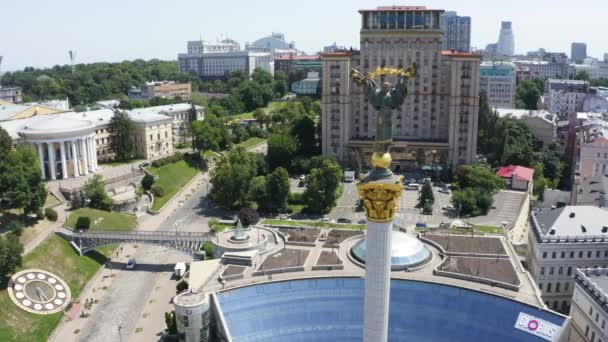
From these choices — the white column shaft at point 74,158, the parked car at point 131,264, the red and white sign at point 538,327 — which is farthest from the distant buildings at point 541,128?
the white column shaft at point 74,158

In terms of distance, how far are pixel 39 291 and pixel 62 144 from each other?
4109cm

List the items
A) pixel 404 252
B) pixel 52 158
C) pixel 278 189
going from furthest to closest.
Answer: pixel 52 158 → pixel 278 189 → pixel 404 252

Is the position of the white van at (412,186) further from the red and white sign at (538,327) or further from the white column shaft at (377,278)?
the white column shaft at (377,278)

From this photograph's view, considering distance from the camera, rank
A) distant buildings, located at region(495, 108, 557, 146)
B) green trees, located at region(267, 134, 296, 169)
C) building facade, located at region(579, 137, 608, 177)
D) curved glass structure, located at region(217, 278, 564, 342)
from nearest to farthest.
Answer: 1. curved glass structure, located at region(217, 278, 564, 342)
2. building facade, located at region(579, 137, 608, 177)
3. green trees, located at region(267, 134, 296, 169)
4. distant buildings, located at region(495, 108, 557, 146)

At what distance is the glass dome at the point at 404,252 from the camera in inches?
2562

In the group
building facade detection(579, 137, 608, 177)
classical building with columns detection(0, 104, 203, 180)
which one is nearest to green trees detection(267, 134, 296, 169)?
classical building with columns detection(0, 104, 203, 180)

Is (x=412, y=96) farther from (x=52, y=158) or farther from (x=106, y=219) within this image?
(x=52, y=158)

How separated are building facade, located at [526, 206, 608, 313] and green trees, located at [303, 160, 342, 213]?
39305 millimetres

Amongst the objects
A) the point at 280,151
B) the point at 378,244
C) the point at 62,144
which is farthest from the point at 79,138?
the point at 378,244

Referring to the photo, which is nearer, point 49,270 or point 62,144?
point 49,270

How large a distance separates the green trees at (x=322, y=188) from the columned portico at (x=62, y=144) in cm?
4766

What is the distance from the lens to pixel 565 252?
6819 centimetres

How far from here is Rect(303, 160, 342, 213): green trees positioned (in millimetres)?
101188

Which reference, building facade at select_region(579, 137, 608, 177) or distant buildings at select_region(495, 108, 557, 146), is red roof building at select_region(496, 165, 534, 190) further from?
distant buildings at select_region(495, 108, 557, 146)
